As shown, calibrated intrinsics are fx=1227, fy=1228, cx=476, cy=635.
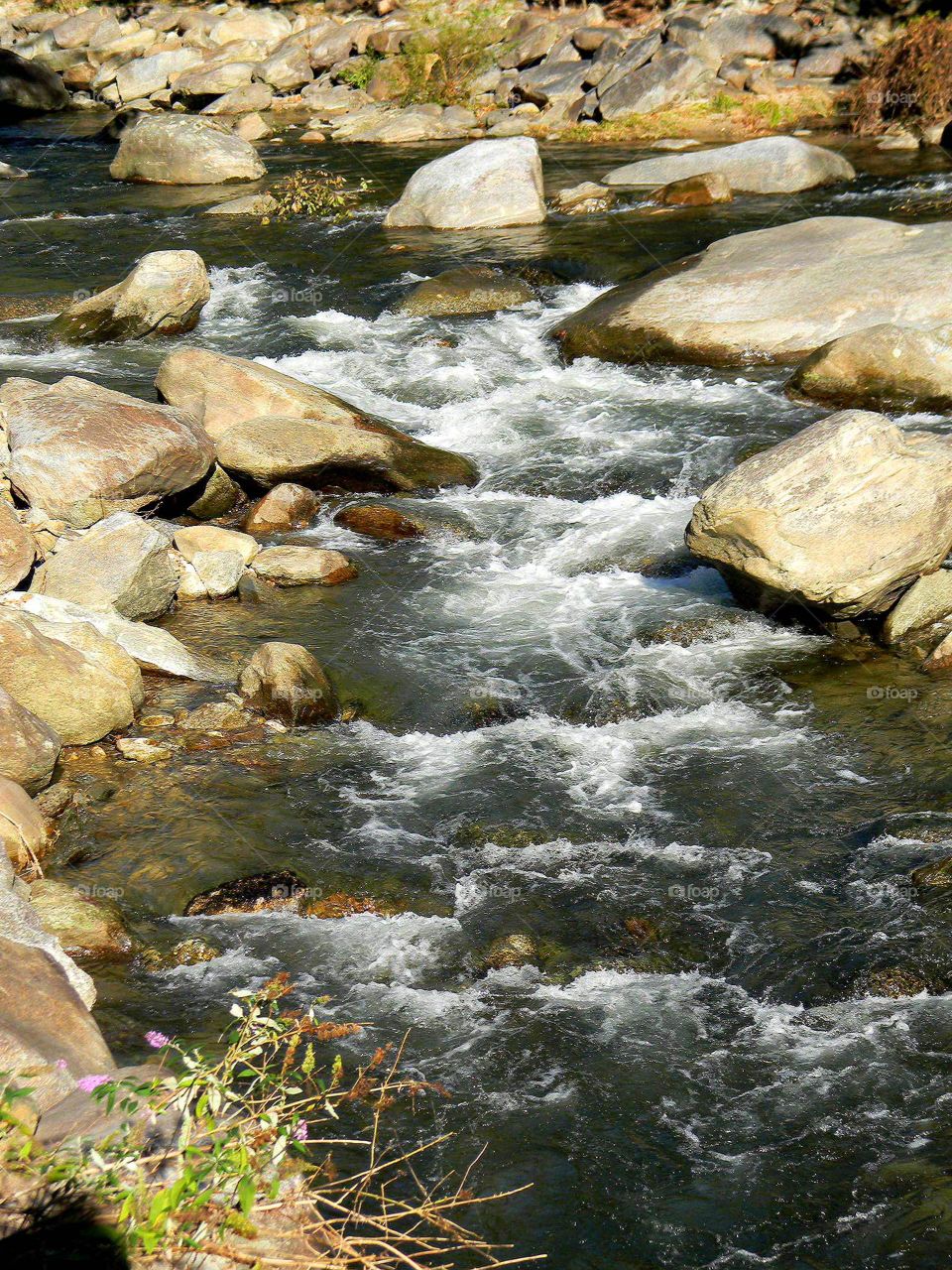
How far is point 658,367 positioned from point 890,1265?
10.3 meters

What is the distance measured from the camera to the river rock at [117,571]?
858 cm

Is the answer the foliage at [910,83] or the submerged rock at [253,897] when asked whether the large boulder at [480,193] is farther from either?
the submerged rock at [253,897]

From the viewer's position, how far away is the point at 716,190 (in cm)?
1834

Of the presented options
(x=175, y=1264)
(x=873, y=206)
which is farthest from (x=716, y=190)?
(x=175, y=1264)

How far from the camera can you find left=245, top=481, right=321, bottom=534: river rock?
10477mm

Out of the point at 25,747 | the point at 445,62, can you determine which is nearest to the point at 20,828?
the point at 25,747

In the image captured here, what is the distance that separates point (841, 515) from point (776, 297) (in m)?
5.52

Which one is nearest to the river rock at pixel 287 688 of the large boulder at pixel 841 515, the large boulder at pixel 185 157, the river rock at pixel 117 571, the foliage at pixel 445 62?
the river rock at pixel 117 571

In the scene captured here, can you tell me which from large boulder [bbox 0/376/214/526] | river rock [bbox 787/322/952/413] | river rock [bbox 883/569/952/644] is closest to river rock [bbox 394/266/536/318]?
river rock [bbox 787/322/952/413]

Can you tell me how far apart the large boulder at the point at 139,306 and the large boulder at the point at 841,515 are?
8145 mm

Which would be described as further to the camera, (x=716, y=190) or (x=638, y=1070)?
(x=716, y=190)

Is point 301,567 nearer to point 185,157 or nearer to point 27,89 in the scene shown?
point 185,157

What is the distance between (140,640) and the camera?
8258 millimetres

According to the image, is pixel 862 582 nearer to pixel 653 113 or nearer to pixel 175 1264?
pixel 175 1264
